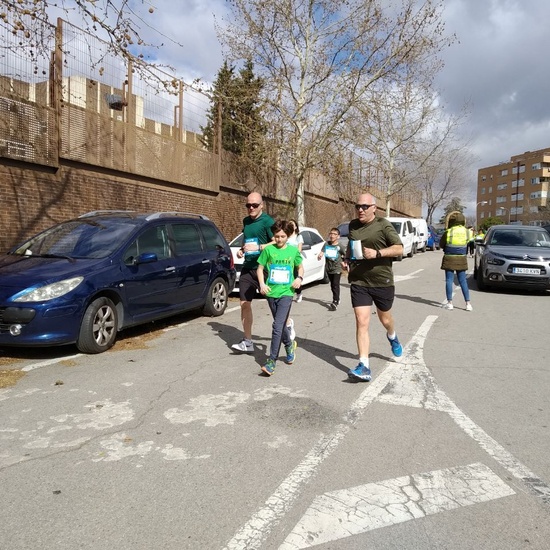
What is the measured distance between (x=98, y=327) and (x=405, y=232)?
72.7 ft

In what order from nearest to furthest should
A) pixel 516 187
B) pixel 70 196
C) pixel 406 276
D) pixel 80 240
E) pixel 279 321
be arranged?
pixel 279 321, pixel 80 240, pixel 70 196, pixel 406 276, pixel 516 187

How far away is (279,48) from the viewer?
60.7 ft

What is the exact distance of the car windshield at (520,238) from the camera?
45.4 feet

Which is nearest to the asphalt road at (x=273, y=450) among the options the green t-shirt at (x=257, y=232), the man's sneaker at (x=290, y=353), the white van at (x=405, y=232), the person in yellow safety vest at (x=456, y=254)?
the man's sneaker at (x=290, y=353)

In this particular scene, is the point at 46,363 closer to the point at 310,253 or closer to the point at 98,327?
the point at 98,327

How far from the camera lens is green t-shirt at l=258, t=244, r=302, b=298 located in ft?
19.8

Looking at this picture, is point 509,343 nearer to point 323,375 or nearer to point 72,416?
point 323,375

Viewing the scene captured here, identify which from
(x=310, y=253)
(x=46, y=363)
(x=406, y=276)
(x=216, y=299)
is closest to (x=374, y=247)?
(x=46, y=363)

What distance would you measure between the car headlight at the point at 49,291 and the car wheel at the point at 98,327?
35cm

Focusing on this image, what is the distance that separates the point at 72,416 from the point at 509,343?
19.2 feet

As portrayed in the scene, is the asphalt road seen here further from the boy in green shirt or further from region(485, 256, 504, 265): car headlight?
region(485, 256, 504, 265): car headlight

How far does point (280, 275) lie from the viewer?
604cm

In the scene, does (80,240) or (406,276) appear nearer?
(80,240)

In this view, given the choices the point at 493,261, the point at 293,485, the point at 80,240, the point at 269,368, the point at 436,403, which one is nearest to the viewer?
the point at 293,485
